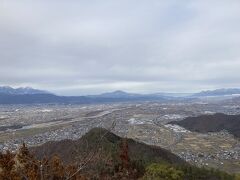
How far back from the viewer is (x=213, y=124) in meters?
162

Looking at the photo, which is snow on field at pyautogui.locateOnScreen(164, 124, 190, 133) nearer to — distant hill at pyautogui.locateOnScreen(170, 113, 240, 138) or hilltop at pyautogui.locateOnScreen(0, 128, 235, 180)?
distant hill at pyautogui.locateOnScreen(170, 113, 240, 138)

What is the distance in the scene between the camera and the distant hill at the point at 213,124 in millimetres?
153125

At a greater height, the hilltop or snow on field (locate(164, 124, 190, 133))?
the hilltop

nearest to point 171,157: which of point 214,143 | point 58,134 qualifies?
point 214,143

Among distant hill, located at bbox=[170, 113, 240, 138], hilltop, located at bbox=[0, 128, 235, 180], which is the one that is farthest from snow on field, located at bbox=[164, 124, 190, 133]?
hilltop, located at bbox=[0, 128, 235, 180]

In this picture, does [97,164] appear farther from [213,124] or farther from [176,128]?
[213,124]

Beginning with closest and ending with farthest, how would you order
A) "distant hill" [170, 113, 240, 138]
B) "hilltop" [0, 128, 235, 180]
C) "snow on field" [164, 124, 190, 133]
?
"hilltop" [0, 128, 235, 180]
"snow on field" [164, 124, 190, 133]
"distant hill" [170, 113, 240, 138]

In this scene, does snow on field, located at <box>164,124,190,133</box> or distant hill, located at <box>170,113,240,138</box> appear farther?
distant hill, located at <box>170,113,240,138</box>

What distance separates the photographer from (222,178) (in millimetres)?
57750

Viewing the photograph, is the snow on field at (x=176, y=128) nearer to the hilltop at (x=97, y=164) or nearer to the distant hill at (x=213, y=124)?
the distant hill at (x=213, y=124)

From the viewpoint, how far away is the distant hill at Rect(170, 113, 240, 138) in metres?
153

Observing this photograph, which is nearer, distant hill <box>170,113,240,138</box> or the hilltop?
the hilltop

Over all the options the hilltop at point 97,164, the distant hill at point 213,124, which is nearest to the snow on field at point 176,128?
the distant hill at point 213,124

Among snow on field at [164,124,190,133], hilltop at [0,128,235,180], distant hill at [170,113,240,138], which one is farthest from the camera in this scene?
distant hill at [170,113,240,138]
